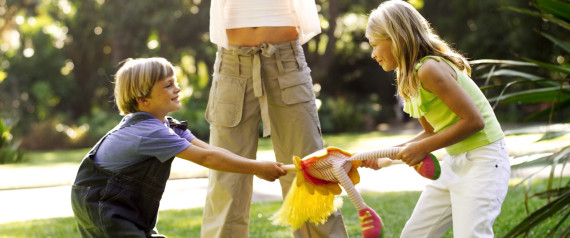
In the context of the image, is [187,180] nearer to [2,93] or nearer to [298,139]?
[298,139]

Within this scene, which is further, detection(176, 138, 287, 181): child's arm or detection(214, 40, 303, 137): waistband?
detection(214, 40, 303, 137): waistband

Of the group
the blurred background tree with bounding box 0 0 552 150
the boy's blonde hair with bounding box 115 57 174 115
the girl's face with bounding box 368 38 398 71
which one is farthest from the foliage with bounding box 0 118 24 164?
the girl's face with bounding box 368 38 398 71

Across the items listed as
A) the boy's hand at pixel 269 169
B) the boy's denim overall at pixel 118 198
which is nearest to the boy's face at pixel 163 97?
the boy's denim overall at pixel 118 198

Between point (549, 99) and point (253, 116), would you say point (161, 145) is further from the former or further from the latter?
point (549, 99)

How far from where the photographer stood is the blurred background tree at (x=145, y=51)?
21.6 m

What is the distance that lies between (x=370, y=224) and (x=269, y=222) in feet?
9.28

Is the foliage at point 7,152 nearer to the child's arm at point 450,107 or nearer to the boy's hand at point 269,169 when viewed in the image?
the boy's hand at point 269,169

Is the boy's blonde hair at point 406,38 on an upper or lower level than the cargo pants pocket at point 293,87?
upper

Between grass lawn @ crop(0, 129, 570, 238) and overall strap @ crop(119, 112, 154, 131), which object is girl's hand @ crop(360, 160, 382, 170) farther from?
grass lawn @ crop(0, 129, 570, 238)

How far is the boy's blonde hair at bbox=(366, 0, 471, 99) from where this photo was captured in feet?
10.1

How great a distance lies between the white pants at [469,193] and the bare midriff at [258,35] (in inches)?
47.7

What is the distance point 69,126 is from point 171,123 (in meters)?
19.2

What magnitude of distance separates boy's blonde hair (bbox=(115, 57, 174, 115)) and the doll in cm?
68

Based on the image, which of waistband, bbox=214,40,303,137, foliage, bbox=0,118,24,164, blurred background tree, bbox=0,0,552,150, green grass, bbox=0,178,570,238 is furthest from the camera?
blurred background tree, bbox=0,0,552,150
